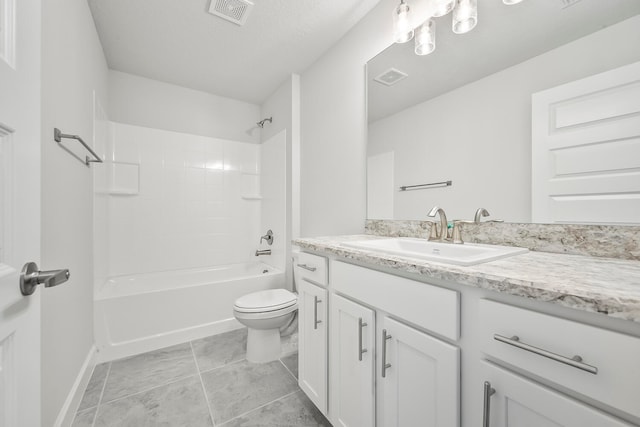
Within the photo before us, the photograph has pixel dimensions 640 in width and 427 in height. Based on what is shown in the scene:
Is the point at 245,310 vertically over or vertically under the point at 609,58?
under

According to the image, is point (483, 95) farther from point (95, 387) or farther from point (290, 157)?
point (95, 387)

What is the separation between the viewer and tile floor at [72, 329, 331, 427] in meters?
1.30

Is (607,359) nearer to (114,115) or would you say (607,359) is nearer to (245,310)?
(245,310)

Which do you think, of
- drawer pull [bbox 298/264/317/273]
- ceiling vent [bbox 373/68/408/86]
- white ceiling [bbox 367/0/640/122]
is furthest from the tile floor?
ceiling vent [bbox 373/68/408/86]

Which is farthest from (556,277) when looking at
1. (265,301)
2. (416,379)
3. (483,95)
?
(265,301)

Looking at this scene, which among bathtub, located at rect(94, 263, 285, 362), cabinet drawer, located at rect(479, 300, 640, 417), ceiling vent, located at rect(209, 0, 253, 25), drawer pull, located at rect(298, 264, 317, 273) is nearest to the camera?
cabinet drawer, located at rect(479, 300, 640, 417)

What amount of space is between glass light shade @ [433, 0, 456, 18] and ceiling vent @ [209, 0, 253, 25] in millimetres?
1152

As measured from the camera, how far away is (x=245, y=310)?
1.73m

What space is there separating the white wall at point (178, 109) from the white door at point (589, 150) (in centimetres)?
285

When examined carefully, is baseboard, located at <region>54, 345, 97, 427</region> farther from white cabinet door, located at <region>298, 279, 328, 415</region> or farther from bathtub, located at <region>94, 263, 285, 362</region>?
white cabinet door, located at <region>298, 279, 328, 415</region>

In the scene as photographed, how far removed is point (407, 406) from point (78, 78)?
2.29 metres

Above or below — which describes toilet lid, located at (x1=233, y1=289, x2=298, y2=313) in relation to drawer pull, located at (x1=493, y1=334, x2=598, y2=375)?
below

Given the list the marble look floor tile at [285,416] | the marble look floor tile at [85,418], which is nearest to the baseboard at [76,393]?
the marble look floor tile at [85,418]

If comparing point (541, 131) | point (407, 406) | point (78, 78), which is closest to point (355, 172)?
point (541, 131)
